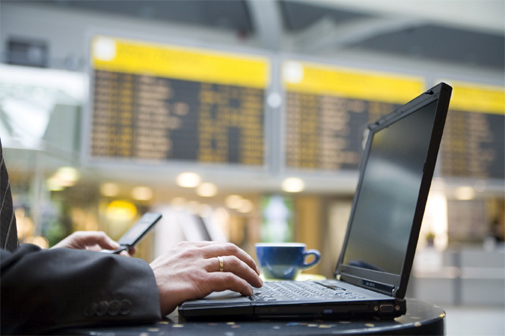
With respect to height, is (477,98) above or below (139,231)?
above

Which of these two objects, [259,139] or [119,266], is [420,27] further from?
[119,266]

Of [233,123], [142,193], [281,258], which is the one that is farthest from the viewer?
[142,193]

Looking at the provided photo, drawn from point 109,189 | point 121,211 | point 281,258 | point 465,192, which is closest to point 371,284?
point 281,258

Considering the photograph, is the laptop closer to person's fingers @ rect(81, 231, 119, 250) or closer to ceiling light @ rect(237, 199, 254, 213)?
person's fingers @ rect(81, 231, 119, 250)

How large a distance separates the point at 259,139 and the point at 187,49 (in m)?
0.72

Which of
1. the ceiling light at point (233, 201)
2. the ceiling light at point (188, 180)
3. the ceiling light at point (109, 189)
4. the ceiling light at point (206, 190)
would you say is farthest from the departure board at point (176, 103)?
the ceiling light at point (233, 201)

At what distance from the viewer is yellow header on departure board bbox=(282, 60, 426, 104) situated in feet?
10.2

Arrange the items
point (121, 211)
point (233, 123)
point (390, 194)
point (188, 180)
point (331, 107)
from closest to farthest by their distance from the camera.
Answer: point (390, 194), point (233, 123), point (188, 180), point (331, 107), point (121, 211)

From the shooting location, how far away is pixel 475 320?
3.38 meters

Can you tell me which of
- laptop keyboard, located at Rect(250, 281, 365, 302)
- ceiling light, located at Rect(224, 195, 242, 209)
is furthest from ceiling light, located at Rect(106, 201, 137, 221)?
laptop keyboard, located at Rect(250, 281, 365, 302)

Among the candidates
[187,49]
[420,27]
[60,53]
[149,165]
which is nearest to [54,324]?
[149,165]

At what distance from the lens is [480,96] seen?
3566mm

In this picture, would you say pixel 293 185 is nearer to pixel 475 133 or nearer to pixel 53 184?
pixel 475 133

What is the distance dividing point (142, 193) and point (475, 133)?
2.67 m
